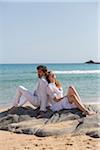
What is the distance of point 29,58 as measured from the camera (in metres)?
6.49

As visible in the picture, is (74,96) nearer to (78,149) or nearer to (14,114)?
(14,114)

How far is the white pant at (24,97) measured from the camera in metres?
3.45

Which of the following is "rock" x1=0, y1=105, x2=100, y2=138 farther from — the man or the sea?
the sea

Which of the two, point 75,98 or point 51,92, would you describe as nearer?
point 75,98

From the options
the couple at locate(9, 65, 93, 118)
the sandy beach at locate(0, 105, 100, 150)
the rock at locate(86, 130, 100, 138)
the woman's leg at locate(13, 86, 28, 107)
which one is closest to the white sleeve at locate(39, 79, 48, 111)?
the couple at locate(9, 65, 93, 118)

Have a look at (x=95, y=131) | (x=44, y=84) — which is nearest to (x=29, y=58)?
(x=44, y=84)

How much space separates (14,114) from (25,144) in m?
0.78

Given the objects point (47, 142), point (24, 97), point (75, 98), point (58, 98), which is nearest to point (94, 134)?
point (47, 142)

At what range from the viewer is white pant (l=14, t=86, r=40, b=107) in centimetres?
345

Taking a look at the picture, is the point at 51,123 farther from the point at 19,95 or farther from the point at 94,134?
the point at 19,95

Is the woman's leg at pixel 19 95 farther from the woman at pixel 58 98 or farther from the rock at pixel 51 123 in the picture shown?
the woman at pixel 58 98

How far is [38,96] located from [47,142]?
824 mm

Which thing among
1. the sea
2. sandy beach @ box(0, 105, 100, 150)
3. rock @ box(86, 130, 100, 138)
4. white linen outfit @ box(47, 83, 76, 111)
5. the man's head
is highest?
the man's head

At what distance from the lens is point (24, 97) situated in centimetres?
353
